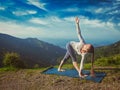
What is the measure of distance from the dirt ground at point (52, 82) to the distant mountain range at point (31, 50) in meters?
81.4

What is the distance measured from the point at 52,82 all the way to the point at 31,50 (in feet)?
404

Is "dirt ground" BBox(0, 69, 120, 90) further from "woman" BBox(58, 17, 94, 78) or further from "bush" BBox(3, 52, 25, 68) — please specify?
"bush" BBox(3, 52, 25, 68)

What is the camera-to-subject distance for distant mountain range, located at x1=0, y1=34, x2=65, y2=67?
104 metres

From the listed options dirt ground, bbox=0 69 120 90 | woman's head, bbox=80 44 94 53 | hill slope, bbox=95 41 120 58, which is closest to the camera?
dirt ground, bbox=0 69 120 90

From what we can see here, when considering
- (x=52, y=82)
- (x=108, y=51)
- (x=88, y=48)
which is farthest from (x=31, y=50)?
(x=52, y=82)

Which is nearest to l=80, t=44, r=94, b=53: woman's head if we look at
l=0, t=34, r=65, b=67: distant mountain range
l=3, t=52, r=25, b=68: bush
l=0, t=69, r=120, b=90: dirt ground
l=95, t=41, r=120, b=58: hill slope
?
l=0, t=69, r=120, b=90: dirt ground

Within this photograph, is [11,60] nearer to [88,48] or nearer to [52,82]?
[52,82]

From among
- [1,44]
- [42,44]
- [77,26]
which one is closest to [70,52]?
[77,26]

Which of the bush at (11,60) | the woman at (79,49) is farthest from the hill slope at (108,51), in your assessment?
the woman at (79,49)

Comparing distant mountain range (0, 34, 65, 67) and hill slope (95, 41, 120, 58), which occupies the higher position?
hill slope (95, 41, 120, 58)

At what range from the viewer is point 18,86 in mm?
8609

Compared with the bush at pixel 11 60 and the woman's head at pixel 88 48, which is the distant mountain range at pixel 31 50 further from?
the woman's head at pixel 88 48

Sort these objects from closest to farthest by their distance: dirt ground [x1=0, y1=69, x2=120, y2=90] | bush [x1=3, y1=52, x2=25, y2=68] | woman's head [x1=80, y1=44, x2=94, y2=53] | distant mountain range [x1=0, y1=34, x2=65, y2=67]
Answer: dirt ground [x1=0, y1=69, x2=120, y2=90] < woman's head [x1=80, y1=44, x2=94, y2=53] < bush [x1=3, y1=52, x2=25, y2=68] < distant mountain range [x1=0, y1=34, x2=65, y2=67]

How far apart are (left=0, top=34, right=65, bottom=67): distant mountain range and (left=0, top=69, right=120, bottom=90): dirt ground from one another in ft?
267
